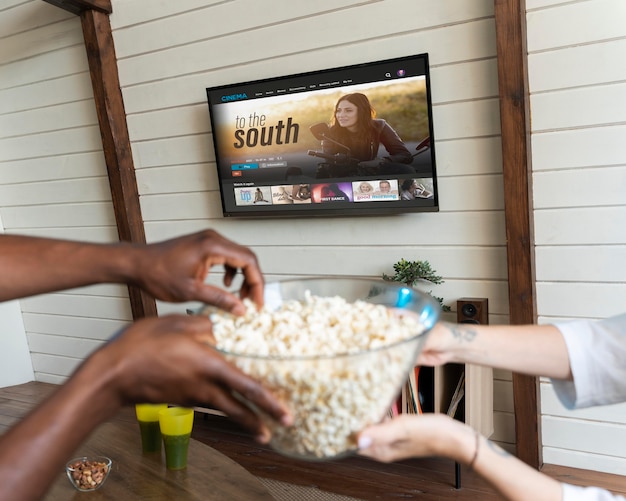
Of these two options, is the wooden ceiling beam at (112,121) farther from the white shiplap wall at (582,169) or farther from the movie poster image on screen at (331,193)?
the white shiplap wall at (582,169)

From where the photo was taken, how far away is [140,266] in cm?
93

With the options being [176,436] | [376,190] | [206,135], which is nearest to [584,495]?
[176,436]

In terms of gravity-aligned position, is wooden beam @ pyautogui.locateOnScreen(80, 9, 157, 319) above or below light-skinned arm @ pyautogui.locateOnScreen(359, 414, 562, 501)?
above

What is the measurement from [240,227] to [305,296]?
7.41 ft

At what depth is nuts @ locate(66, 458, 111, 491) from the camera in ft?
4.98

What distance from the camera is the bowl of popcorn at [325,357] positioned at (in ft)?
2.39

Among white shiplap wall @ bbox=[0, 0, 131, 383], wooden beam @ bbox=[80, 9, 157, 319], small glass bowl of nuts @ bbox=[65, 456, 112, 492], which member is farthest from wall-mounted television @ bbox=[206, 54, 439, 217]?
small glass bowl of nuts @ bbox=[65, 456, 112, 492]

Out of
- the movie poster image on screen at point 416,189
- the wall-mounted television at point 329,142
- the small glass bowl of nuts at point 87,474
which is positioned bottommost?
the small glass bowl of nuts at point 87,474

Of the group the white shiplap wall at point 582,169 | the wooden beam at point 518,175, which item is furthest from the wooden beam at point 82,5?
the white shiplap wall at point 582,169

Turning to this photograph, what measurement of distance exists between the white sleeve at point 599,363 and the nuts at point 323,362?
451 mm

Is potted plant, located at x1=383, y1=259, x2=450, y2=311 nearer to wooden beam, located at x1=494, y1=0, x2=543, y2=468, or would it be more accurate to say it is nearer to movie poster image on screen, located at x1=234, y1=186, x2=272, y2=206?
wooden beam, located at x1=494, y1=0, x2=543, y2=468

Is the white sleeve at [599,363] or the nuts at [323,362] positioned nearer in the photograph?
the nuts at [323,362]

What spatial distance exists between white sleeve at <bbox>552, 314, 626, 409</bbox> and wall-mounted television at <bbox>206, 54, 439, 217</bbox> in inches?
57.5

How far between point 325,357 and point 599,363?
0.72 metres
